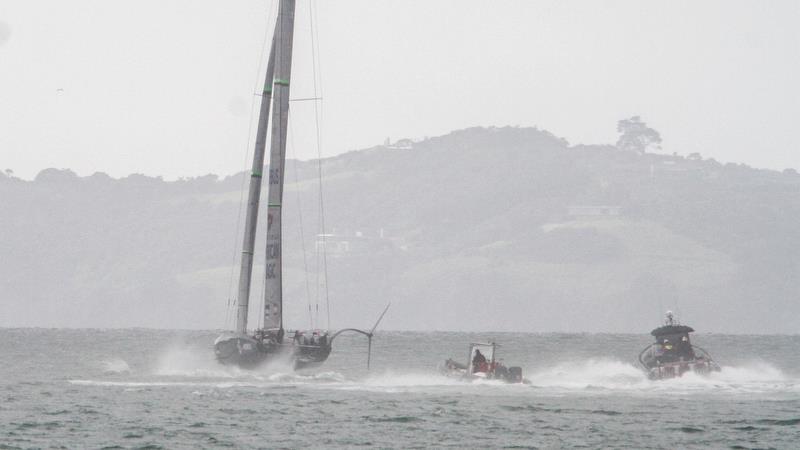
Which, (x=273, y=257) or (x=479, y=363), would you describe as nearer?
(x=479, y=363)

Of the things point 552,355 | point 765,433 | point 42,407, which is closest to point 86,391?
point 42,407

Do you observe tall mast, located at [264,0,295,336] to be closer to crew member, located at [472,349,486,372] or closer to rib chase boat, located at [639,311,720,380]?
crew member, located at [472,349,486,372]

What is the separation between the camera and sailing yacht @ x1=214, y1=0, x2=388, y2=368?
72750mm

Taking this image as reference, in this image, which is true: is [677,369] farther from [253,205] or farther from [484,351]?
[253,205]

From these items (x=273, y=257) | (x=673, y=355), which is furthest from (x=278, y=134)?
(x=673, y=355)

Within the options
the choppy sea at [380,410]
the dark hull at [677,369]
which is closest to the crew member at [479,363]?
the choppy sea at [380,410]

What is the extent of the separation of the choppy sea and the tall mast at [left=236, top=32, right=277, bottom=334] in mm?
3693

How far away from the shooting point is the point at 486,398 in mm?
64250

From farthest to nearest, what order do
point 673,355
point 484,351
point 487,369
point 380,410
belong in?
point 673,355
point 484,351
point 487,369
point 380,410

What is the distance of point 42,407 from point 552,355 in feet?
295

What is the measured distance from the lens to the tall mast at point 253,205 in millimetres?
75625

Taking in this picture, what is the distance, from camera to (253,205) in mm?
76562

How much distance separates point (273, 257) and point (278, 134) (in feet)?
22.0

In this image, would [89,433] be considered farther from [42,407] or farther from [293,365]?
[293,365]
